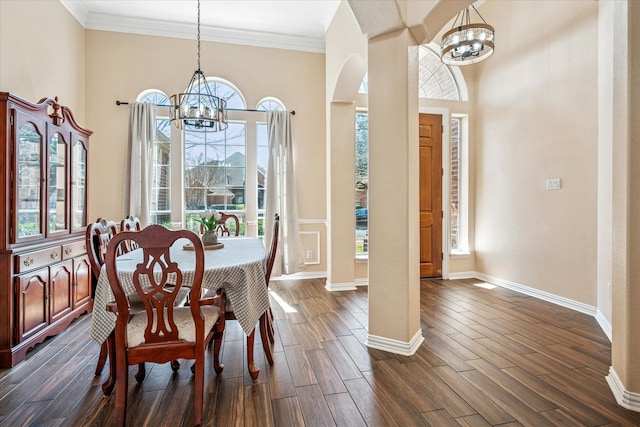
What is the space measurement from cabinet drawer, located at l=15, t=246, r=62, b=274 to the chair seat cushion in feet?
4.28

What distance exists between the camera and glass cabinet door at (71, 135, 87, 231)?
338 centimetres

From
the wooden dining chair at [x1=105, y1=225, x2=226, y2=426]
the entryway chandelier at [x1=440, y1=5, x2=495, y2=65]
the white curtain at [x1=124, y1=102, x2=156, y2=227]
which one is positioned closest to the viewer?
the wooden dining chair at [x1=105, y1=225, x2=226, y2=426]

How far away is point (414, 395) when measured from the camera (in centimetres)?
199

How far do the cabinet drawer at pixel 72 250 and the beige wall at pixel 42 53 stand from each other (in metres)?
1.46

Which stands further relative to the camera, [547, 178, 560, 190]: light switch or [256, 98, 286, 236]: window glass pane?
[256, 98, 286, 236]: window glass pane

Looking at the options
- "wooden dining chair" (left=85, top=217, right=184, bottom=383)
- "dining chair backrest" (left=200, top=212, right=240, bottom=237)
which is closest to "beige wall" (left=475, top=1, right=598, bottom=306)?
"dining chair backrest" (left=200, top=212, right=240, bottom=237)

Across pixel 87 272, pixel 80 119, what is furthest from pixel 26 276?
pixel 80 119

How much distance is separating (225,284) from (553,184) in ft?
12.0

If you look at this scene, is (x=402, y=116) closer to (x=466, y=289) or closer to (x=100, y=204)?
(x=466, y=289)

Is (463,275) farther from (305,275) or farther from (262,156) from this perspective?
(262,156)

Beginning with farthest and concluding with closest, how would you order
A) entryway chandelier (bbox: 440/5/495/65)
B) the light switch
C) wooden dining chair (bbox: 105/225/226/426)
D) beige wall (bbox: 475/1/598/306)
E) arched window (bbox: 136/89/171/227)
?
arched window (bbox: 136/89/171/227) < the light switch < beige wall (bbox: 475/1/598/306) < entryway chandelier (bbox: 440/5/495/65) < wooden dining chair (bbox: 105/225/226/426)

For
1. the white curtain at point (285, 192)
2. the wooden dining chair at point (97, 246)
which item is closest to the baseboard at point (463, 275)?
the white curtain at point (285, 192)

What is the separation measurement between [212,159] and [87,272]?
2.09 m

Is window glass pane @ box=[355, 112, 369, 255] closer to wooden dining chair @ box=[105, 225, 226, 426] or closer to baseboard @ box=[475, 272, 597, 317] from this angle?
baseboard @ box=[475, 272, 597, 317]
